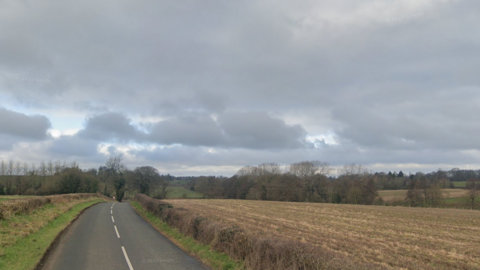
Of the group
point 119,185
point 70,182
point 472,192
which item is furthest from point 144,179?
point 472,192

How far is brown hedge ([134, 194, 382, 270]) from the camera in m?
6.84

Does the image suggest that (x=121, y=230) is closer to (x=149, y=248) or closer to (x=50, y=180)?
(x=149, y=248)

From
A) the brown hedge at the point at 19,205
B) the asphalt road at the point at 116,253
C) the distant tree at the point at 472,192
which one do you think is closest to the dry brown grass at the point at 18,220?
the brown hedge at the point at 19,205

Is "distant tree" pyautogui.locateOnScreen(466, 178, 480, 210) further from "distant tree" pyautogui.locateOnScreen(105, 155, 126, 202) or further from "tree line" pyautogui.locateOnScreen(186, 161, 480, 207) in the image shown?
"distant tree" pyautogui.locateOnScreen(105, 155, 126, 202)

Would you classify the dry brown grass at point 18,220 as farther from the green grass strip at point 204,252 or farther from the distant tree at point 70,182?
the distant tree at point 70,182

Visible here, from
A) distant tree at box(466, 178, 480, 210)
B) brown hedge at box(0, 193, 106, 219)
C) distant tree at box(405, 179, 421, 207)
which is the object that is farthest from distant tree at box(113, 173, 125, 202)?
distant tree at box(466, 178, 480, 210)

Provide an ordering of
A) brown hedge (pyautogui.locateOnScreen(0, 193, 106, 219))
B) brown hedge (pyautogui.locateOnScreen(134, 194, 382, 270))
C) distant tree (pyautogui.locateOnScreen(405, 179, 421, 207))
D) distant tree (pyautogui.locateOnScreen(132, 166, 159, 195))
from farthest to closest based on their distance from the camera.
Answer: distant tree (pyautogui.locateOnScreen(132, 166, 159, 195)), distant tree (pyautogui.locateOnScreen(405, 179, 421, 207)), brown hedge (pyautogui.locateOnScreen(0, 193, 106, 219)), brown hedge (pyautogui.locateOnScreen(134, 194, 382, 270))

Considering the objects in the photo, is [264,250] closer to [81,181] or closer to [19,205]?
[19,205]

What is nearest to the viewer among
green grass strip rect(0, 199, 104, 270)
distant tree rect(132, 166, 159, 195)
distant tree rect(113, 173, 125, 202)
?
green grass strip rect(0, 199, 104, 270)

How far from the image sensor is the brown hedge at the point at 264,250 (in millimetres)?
6844

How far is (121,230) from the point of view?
17453 mm

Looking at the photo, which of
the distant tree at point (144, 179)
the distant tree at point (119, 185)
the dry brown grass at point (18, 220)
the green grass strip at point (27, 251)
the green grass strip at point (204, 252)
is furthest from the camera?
the distant tree at point (119, 185)

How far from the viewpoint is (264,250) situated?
8.57 metres

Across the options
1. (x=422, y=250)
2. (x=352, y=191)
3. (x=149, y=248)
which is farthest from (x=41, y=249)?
(x=352, y=191)
